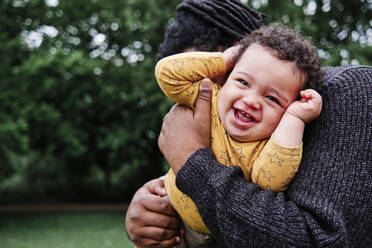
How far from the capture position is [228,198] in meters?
1.64

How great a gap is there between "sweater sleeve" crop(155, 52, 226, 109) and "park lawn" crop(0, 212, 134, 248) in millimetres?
9881

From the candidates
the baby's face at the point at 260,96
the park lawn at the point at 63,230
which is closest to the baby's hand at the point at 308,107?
the baby's face at the point at 260,96

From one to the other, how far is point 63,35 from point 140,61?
11.6 feet

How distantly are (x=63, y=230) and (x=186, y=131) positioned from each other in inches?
498

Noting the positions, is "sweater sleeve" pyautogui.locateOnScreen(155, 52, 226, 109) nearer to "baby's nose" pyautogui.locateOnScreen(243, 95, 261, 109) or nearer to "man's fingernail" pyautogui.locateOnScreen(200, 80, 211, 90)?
"man's fingernail" pyautogui.locateOnScreen(200, 80, 211, 90)

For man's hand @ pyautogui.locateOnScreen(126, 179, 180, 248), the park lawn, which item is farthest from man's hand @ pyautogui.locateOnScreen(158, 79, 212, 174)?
the park lawn

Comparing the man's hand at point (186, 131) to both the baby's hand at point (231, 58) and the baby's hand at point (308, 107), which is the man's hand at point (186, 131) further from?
the baby's hand at point (308, 107)

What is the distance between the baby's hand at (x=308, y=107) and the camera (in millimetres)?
1769

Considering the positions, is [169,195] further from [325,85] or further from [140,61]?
[140,61]

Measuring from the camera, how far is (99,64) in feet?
53.3

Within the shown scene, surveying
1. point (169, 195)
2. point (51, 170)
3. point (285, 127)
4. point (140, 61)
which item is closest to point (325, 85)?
point (285, 127)

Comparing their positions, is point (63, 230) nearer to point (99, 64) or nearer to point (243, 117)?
point (99, 64)

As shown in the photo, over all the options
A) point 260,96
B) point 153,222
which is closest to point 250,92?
point 260,96

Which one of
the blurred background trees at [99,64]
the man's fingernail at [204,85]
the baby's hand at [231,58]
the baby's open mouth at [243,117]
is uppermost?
the baby's hand at [231,58]
